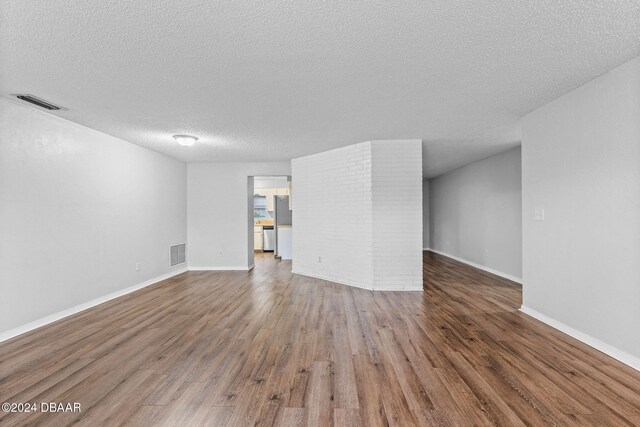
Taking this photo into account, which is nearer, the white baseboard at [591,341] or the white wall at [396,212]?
the white baseboard at [591,341]

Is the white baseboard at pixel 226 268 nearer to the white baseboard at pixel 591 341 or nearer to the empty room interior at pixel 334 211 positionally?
the empty room interior at pixel 334 211

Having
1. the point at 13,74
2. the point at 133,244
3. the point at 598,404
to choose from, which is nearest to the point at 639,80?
the point at 598,404

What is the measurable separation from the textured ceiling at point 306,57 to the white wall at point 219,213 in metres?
2.85

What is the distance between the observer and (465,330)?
3.07 m

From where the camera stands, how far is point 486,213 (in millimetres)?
6398

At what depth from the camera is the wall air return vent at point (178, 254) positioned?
6.14 m

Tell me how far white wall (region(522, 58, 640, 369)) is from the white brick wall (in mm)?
1663

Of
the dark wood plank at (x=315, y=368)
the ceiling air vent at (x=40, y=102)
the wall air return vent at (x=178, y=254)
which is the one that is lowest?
the dark wood plank at (x=315, y=368)

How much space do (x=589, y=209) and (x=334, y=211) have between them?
11.9ft

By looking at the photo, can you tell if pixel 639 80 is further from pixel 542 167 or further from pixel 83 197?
pixel 83 197

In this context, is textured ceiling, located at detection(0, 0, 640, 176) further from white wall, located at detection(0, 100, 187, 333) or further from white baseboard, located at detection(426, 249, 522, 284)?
white baseboard, located at detection(426, 249, 522, 284)

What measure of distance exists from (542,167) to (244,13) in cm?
353

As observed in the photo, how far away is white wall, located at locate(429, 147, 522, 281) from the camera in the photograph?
18.0 ft

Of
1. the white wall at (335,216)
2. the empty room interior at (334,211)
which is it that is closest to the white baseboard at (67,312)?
the empty room interior at (334,211)
